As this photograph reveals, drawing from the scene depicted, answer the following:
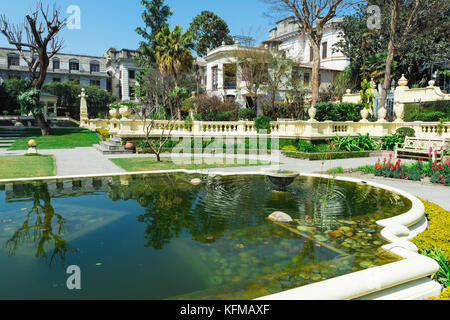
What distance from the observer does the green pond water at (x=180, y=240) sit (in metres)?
3.79

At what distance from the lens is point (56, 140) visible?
942 inches

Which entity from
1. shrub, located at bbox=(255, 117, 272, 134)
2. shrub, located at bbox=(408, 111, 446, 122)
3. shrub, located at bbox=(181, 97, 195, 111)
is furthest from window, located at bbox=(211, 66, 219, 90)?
shrub, located at bbox=(408, 111, 446, 122)

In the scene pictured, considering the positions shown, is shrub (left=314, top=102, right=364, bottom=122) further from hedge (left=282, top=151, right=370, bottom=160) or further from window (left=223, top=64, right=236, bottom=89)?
window (left=223, top=64, right=236, bottom=89)

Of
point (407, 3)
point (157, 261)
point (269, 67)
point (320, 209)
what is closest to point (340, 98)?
point (269, 67)

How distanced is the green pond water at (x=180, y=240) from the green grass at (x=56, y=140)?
1418 centimetres

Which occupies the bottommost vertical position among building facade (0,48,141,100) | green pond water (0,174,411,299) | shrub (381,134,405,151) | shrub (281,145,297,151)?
green pond water (0,174,411,299)

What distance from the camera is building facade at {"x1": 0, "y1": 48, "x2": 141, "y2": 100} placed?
5361 centimetres

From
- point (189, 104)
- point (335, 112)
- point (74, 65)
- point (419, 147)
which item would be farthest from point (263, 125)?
point (74, 65)

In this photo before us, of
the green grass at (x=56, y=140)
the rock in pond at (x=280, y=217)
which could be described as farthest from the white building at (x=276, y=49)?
the rock in pond at (x=280, y=217)

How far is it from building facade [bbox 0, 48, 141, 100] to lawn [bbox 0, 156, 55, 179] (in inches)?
1574

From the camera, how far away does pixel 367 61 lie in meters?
33.6

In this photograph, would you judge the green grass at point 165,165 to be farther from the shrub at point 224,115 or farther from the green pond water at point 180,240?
the shrub at point 224,115
